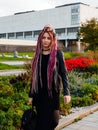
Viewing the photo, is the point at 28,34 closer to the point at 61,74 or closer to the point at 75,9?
the point at 75,9

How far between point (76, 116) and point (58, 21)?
104699mm

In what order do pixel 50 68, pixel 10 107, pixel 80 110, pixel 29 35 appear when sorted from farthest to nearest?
1. pixel 29 35
2. pixel 80 110
3. pixel 10 107
4. pixel 50 68

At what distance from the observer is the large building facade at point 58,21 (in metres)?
108

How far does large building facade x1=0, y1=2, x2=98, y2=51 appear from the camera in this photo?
10812 centimetres

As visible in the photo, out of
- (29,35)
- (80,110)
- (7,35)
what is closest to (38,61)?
(80,110)

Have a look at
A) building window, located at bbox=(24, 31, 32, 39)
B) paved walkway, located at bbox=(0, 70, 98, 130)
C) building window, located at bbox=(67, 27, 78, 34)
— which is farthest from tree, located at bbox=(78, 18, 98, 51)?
building window, located at bbox=(24, 31, 32, 39)

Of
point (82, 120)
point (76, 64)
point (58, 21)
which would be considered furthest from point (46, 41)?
point (58, 21)

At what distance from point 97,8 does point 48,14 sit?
14301 mm

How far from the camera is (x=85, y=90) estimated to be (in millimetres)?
11336

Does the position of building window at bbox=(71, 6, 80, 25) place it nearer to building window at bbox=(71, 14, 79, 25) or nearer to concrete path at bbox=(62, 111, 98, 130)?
building window at bbox=(71, 14, 79, 25)

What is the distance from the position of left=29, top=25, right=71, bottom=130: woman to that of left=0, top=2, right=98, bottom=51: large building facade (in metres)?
94.9

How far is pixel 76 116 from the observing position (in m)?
8.51

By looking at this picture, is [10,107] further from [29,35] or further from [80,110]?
[29,35]

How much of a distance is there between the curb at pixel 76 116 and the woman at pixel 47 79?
2.35 m
